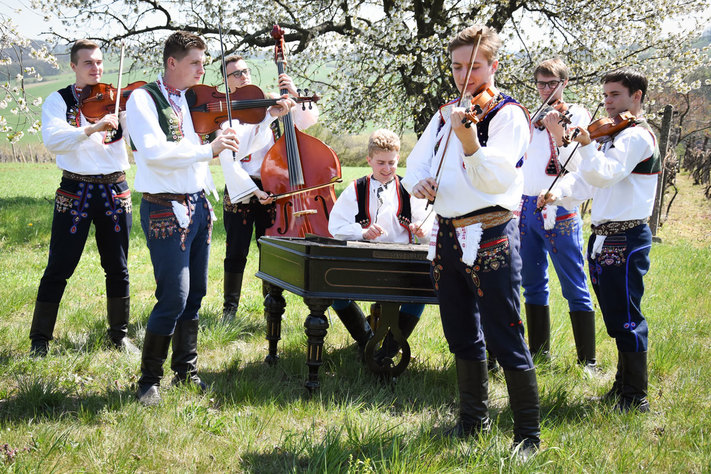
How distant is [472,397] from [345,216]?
1.58 metres

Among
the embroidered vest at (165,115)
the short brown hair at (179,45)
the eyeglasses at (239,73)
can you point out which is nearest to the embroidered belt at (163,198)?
the embroidered vest at (165,115)

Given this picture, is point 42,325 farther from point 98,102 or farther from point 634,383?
point 634,383

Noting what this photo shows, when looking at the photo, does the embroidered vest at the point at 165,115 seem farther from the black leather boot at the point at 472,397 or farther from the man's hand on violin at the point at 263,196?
the black leather boot at the point at 472,397

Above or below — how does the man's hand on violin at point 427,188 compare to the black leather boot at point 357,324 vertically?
above

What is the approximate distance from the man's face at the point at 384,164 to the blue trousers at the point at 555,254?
1009 mm

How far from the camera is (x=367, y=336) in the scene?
4.27m

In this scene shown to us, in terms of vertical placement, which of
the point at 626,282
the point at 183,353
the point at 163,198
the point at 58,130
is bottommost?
the point at 183,353

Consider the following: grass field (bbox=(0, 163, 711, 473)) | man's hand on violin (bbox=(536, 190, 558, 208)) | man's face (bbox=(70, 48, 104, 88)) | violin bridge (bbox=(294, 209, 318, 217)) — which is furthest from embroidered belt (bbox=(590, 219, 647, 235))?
man's face (bbox=(70, 48, 104, 88))

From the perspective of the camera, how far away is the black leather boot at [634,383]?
11.2ft

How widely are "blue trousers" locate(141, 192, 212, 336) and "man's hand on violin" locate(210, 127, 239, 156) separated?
37 cm

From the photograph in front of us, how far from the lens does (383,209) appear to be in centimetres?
406

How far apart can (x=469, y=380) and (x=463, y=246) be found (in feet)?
2.56

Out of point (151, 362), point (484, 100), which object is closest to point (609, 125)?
point (484, 100)

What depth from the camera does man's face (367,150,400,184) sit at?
158 inches
